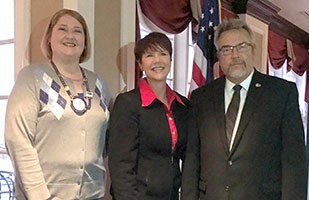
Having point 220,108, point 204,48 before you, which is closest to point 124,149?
point 220,108

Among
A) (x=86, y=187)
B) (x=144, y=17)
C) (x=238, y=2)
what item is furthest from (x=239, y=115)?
(x=238, y=2)

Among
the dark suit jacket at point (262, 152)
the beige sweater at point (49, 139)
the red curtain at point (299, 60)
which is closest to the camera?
the beige sweater at point (49, 139)

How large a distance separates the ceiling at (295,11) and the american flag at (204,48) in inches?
92.6

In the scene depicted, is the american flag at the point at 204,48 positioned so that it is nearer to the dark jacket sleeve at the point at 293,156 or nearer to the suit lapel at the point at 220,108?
the suit lapel at the point at 220,108

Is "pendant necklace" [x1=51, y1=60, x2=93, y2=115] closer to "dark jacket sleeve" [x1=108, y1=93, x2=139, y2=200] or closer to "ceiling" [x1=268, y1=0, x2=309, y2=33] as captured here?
"dark jacket sleeve" [x1=108, y1=93, x2=139, y2=200]

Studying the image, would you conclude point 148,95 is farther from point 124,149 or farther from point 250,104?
point 250,104

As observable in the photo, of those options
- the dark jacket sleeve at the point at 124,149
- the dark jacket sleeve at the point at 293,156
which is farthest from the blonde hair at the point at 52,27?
the dark jacket sleeve at the point at 293,156

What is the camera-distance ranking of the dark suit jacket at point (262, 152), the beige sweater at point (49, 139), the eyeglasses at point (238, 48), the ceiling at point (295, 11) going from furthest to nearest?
the ceiling at point (295, 11) < the eyeglasses at point (238, 48) < the dark suit jacket at point (262, 152) < the beige sweater at point (49, 139)

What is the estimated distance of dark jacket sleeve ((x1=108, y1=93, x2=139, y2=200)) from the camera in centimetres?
189

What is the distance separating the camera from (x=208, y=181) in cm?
194

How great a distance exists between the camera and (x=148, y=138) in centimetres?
193

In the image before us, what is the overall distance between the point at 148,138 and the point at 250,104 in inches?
19.2

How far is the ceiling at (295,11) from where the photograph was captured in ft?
17.8

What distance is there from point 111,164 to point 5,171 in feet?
4.11
